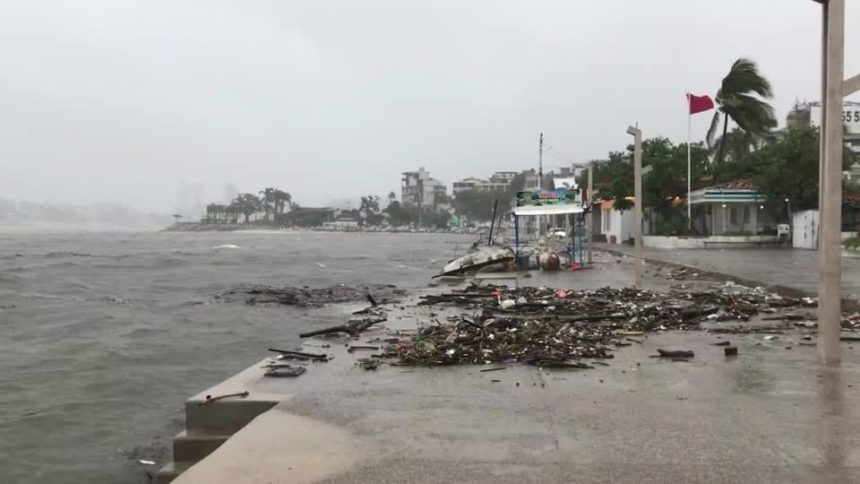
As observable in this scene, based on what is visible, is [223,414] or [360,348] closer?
[223,414]

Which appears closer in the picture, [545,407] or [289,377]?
[545,407]

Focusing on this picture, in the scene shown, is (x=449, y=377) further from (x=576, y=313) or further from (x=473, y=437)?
(x=576, y=313)

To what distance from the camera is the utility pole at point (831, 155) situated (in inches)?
267

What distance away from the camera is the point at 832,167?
6.82 m

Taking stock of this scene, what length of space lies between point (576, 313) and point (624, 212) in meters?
40.9

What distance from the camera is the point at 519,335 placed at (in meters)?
8.84

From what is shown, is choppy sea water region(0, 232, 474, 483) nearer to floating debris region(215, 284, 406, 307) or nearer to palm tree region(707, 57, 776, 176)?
floating debris region(215, 284, 406, 307)

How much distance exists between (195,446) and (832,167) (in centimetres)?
611

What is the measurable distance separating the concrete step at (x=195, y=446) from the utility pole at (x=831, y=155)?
221 inches

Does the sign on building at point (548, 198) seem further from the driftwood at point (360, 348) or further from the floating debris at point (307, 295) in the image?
the driftwood at point (360, 348)

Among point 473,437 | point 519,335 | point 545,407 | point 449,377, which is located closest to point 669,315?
point 519,335

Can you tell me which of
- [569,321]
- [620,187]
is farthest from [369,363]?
[620,187]

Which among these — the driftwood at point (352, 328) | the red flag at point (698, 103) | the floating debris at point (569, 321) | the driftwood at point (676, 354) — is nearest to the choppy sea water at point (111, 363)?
the driftwood at point (352, 328)

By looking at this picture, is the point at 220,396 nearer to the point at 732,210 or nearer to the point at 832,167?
the point at 832,167
